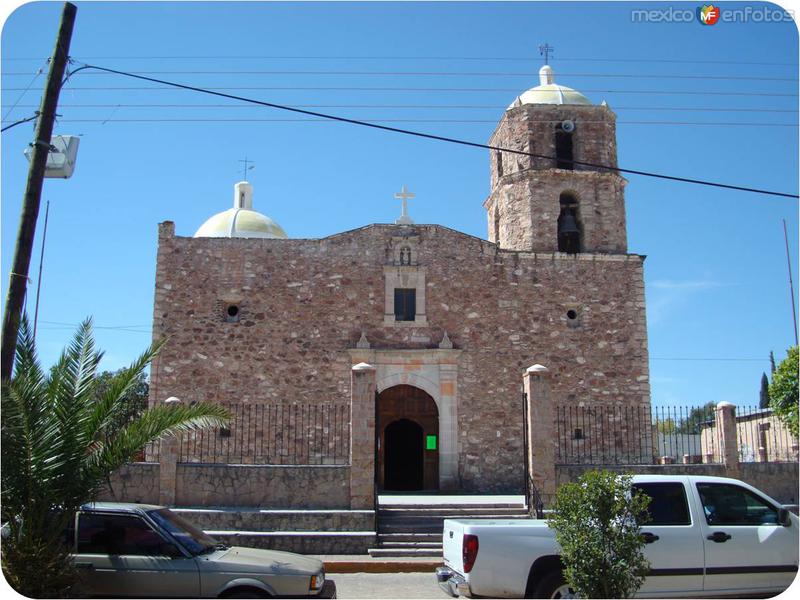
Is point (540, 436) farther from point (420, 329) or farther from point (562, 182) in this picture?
point (562, 182)

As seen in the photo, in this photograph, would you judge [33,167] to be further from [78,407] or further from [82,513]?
[82,513]

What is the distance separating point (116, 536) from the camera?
24.8 ft

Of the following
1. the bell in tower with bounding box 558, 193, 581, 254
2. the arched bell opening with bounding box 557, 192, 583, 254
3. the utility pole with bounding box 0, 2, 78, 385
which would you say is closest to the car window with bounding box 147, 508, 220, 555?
the utility pole with bounding box 0, 2, 78, 385

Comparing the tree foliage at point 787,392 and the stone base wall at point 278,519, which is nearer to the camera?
the stone base wall at point 278,519

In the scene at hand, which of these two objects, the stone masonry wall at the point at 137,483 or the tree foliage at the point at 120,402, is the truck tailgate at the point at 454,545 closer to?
the tree foliage at the point at 120,402

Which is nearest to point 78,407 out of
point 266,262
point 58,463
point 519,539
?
point 58,463

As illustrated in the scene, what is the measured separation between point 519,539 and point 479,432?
11041 millimetres

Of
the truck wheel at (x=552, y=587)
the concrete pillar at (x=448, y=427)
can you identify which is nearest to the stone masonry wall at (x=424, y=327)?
the concrete pillar at (x=448, y=427)

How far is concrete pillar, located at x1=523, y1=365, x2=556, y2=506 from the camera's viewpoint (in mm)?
13422

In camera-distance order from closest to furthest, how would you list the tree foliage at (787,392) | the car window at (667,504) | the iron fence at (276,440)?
1. the car window at (667,504)
2. the iron fence at (276,440)
3. the tree foliage at (787,392)

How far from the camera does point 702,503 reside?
8.20 meters

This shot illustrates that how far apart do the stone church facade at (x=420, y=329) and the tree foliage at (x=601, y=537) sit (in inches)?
440

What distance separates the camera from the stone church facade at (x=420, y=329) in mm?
18734

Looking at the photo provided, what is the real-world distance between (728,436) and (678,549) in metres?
7.20
